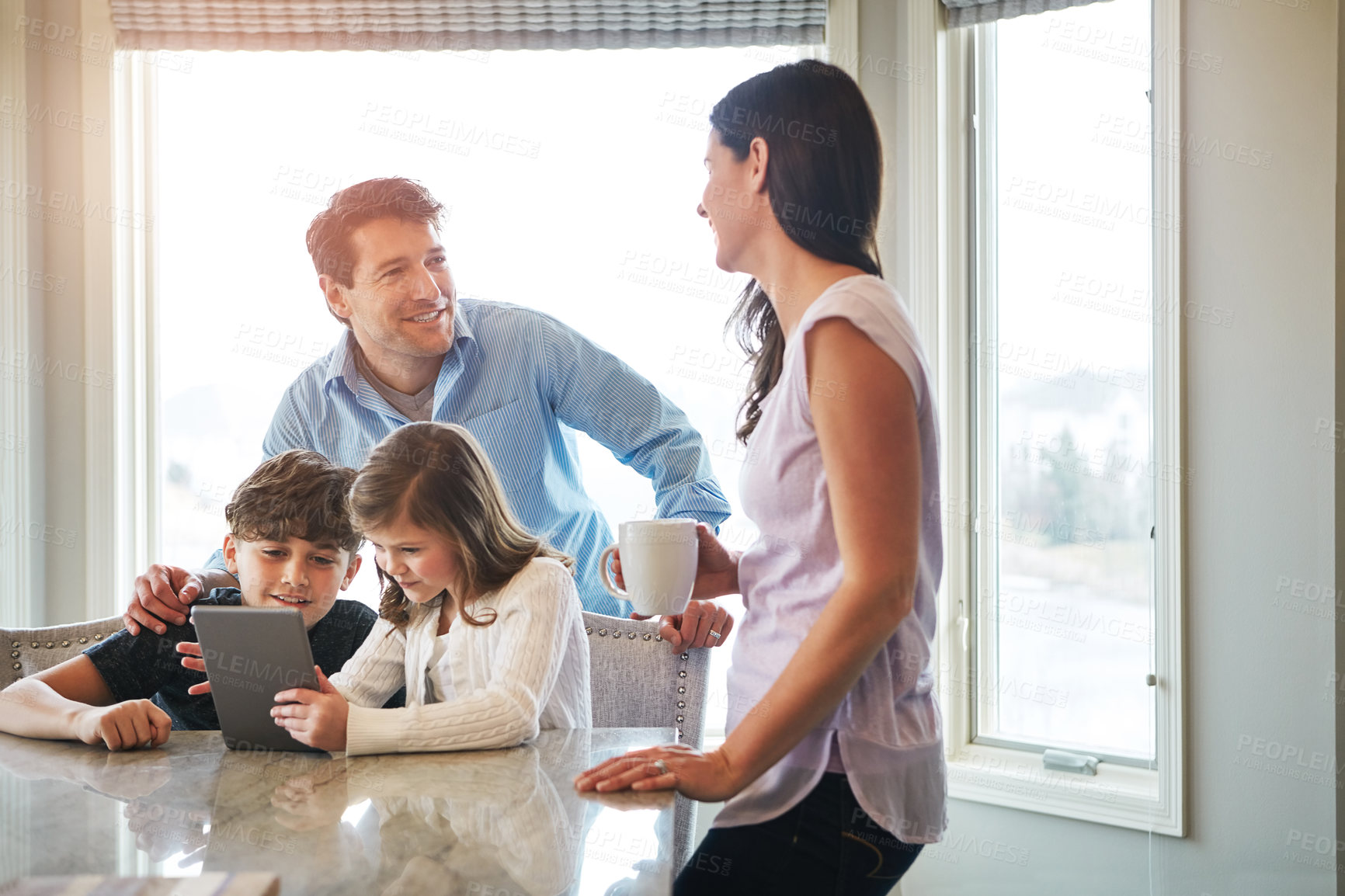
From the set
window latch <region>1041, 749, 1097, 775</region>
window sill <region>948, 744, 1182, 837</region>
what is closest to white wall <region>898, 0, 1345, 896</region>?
window sill <region>948, 744, 1182, 837</region>

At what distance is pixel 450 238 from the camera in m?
2.51

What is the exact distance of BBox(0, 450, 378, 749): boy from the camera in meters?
1.49

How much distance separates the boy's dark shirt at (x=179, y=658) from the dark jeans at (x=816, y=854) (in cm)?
85

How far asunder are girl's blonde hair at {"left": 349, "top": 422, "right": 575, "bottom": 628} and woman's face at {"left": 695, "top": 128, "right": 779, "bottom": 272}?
52cm

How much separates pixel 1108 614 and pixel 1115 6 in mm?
1421

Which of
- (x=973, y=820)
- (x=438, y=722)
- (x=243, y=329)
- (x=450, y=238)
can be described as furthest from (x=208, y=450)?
Answer: (x=973, y=820)

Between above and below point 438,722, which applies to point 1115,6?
above

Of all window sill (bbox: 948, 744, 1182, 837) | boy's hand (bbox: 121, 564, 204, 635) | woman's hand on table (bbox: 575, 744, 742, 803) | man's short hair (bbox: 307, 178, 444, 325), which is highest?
man's short hair (bbox: 307, 178, 444, 325)

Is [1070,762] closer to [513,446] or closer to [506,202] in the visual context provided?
[513,446]

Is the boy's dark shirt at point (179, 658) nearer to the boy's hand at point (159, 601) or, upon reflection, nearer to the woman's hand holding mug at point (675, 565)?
the boy's hand at point (159, 601)

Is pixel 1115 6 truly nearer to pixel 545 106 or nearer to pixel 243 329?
pixel 545 106

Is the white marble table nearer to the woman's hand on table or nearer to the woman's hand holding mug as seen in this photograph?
the woman's hand on table

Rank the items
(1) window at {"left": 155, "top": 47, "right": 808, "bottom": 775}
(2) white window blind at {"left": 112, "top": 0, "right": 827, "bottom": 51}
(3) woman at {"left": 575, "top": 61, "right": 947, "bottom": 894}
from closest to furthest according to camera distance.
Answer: (3) woman at {"left": 575, "top": 61, "right": 947, "bottom": 894} < (2) white window blind at {"left": 112, "top": 0, "right": 827, "bottom": 51} < (1) window at {"left": 155, "top": 47, "right": 808, "bottom": 775}

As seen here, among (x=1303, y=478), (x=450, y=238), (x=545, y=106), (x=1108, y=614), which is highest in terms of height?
(x=545, y=106)
